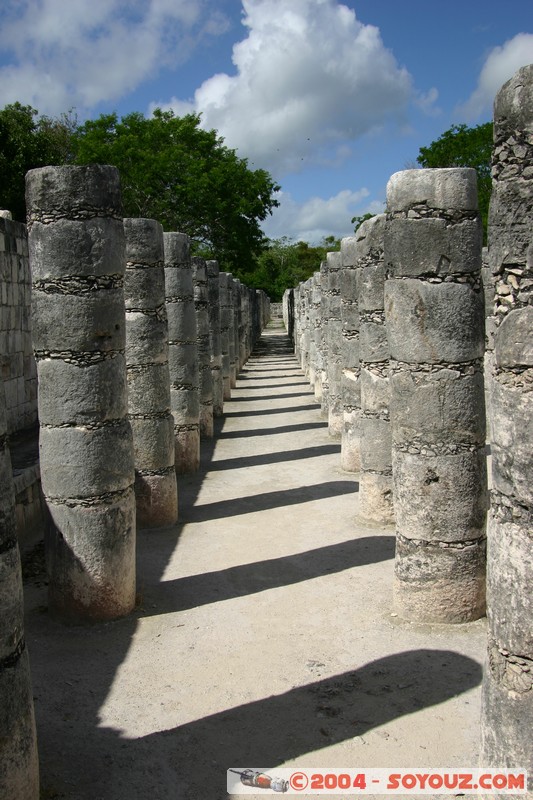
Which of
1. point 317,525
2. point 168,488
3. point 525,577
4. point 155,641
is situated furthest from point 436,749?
point 168,488

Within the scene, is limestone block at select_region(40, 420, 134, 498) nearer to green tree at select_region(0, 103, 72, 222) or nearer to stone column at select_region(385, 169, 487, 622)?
stone column at select_region(385, 169, 487, 622)

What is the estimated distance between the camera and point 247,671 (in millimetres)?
6160

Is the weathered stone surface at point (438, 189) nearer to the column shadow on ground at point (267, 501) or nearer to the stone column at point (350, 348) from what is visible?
the stone column at point (350, 348)

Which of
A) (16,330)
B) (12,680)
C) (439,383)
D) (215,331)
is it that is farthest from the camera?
(215,331)

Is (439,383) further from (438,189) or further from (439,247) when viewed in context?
(438,189)

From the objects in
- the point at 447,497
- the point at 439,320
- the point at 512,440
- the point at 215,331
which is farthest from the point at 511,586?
the point at 215,331

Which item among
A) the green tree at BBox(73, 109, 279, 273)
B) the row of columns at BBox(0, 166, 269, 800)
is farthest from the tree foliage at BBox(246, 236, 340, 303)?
the row of columns at BBox(0, 166, 269, 800)

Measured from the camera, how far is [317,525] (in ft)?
32.8

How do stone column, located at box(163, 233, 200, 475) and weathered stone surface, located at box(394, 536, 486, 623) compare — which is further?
stone column, located at box(163, 233, 200, 475)

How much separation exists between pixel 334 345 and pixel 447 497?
29.1ft

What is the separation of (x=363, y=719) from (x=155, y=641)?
2.16 meters

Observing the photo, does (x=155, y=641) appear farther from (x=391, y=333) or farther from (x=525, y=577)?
(x=525, y=577)

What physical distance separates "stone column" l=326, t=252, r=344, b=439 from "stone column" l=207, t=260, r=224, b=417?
11.7ft

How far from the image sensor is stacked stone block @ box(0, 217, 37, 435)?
12383 millimetres
